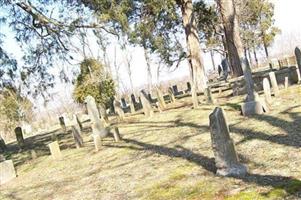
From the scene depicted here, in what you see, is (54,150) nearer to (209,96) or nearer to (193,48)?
(209,96)

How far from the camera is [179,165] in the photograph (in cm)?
841

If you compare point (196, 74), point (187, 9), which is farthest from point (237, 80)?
point (187, 9)

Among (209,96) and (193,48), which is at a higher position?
(193,48)

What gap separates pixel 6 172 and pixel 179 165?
6177 millimetres

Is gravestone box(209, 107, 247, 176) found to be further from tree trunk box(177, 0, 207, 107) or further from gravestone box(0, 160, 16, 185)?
tree trunk box(177, 0, 207, 107)

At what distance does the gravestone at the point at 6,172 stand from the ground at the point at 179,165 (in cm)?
25

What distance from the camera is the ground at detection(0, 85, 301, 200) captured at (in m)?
6.54

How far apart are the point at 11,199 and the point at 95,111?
285 inches

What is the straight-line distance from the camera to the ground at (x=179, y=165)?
654 cm

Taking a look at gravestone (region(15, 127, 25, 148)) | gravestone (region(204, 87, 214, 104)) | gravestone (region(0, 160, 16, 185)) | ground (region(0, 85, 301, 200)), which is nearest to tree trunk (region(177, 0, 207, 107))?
gravestone (region(204, 87, 214, 104))

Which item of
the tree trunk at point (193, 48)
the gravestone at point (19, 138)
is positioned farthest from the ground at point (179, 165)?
the tree trunk at point (193, 48)

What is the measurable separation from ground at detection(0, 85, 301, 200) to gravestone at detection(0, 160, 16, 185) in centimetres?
25

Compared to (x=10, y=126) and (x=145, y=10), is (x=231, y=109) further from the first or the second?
(x=10, y=126)

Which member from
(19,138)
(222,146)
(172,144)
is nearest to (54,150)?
(172,144)
